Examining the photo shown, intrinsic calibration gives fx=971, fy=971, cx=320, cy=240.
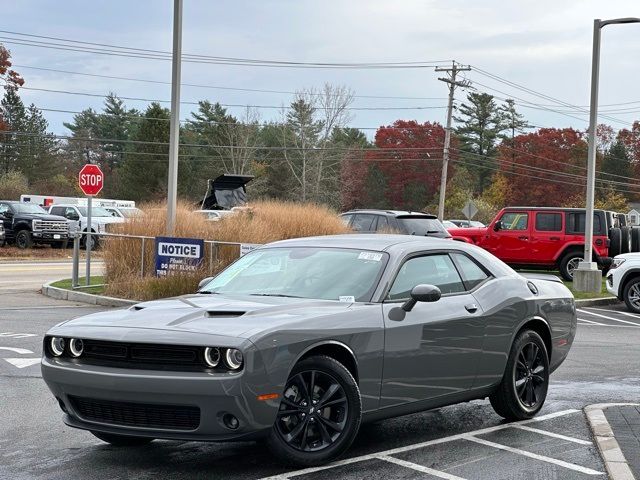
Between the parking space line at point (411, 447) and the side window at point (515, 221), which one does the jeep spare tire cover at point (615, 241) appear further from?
the parking space line at point (411, 447)

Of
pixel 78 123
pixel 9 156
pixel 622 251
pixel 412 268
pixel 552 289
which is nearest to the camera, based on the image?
pixel 412 268

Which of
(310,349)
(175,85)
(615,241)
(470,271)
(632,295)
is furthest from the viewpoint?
(615,241)

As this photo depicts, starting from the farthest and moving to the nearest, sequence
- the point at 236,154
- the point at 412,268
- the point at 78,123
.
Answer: the point at 78,123
the point at 236,154
the point at 412,268

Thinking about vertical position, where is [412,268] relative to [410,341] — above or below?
above

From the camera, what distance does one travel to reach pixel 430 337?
22.2 feet

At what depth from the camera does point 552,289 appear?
8414 millimetres

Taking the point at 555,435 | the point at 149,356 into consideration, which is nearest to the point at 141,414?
the point at 149,356

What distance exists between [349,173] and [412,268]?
7512cm

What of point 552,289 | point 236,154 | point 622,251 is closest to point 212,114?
point 236,154

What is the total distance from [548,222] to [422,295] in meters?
21.2

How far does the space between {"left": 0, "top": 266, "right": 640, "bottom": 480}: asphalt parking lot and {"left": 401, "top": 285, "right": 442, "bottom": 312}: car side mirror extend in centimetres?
98

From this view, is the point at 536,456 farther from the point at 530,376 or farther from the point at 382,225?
the point at 382,225

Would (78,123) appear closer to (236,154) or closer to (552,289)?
(236,154)

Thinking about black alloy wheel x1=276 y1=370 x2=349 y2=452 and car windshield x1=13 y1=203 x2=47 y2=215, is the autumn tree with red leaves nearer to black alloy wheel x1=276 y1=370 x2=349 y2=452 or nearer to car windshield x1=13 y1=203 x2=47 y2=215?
car windshield x1=13 y1=203 x2=47 y2=215
